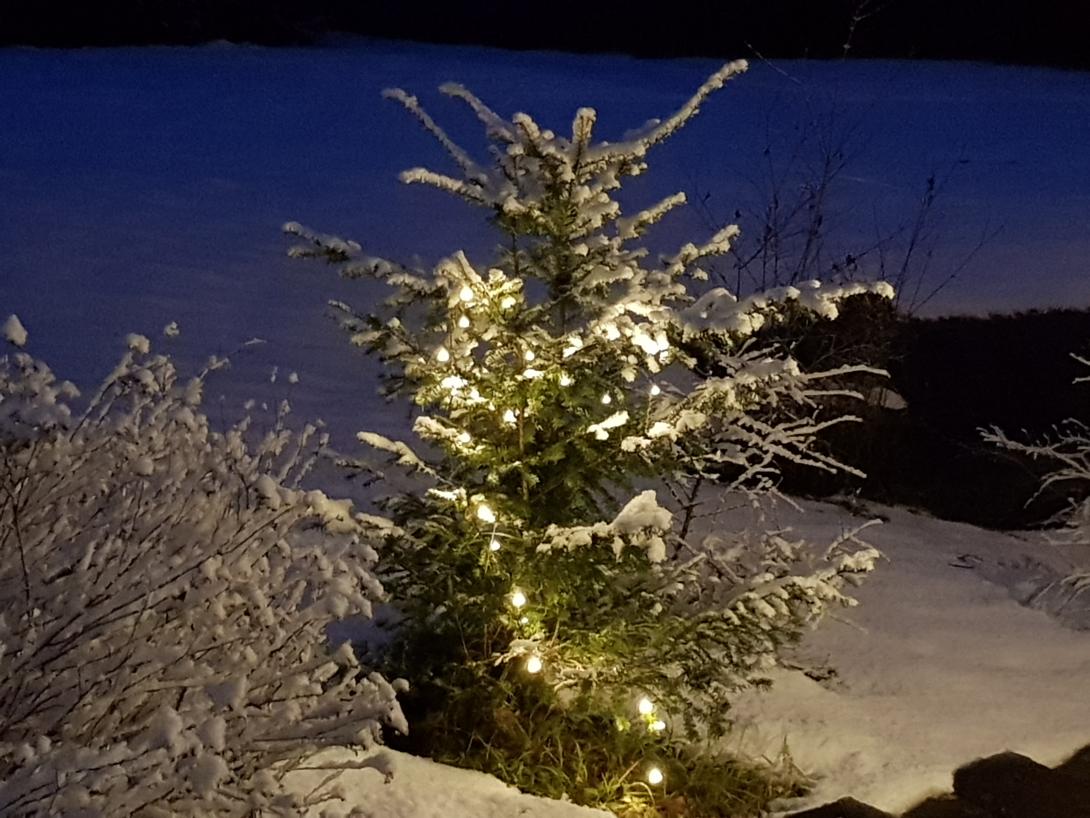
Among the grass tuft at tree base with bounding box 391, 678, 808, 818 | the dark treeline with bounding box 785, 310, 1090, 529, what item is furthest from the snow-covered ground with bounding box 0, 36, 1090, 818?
the dark treeline with bounding box 785, 310, 1090, 529

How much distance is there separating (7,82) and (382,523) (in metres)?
14.1

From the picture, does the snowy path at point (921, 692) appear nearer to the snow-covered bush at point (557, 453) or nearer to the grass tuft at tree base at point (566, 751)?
the grass tuft at tree base at point (566, 751)

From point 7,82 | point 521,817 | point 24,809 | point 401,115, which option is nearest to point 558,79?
point 401,115

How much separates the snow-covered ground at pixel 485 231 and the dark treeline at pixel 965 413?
38 centimetres

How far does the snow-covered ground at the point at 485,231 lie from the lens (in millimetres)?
4609

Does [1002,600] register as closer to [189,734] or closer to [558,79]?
[189,734]

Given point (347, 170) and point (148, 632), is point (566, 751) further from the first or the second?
point (347, 170)

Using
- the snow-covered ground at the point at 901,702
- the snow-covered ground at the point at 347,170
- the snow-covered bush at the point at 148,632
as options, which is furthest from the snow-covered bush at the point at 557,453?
the snow-covered ground at the point at 347,170

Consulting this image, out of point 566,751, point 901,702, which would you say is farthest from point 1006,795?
point 566,751

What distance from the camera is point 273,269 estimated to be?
9.68 metres

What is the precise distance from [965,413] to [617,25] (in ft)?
49.1

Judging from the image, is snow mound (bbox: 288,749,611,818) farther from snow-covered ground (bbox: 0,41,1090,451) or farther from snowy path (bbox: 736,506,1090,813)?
snow-covered ground (bbox: 0,41,1090,451)

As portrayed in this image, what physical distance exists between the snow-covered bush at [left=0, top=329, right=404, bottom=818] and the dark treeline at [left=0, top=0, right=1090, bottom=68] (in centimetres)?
1714

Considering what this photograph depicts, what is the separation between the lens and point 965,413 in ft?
29.3
